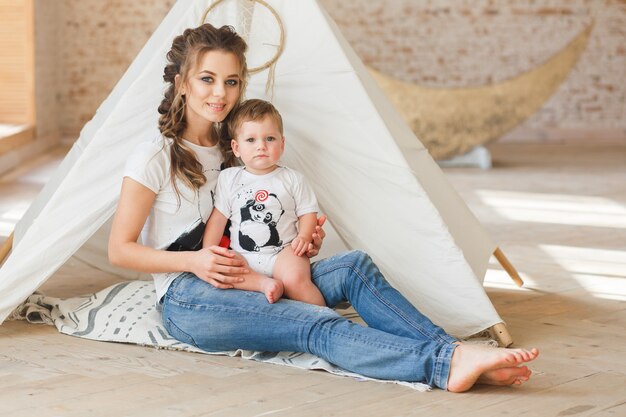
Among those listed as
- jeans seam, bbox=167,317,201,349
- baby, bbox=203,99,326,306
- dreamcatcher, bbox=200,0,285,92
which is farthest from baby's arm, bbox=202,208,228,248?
dreamcatcher, bbox=200,0,285,92

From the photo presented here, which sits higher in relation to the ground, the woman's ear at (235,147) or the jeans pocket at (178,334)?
the woman's ear at (235,147)

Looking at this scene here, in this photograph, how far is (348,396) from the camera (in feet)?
7.23

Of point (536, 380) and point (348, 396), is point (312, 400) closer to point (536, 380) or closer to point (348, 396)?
point (348, 396)

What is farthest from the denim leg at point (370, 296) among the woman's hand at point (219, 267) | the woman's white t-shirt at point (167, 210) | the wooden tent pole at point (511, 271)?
the wooden tent pole at point (511, 271)

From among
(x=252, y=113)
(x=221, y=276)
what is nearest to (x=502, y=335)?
(x=221, y=276)

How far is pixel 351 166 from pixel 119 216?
2.27 ft

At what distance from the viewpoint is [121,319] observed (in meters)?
2.77

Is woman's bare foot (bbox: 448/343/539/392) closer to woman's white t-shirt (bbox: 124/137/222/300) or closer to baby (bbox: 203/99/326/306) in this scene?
baby (bbox: 203/99/326/306)

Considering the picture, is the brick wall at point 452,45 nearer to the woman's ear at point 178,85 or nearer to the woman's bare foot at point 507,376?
the woman's ear at point 178,85

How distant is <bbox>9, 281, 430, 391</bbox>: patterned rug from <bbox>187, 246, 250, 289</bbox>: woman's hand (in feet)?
0.66

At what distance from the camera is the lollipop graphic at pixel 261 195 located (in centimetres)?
259

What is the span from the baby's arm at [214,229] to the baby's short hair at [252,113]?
220mm

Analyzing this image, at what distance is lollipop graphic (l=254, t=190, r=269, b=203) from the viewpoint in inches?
102

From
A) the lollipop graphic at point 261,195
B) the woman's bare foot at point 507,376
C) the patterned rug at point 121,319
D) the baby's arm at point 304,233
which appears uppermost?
the lollipop graphic at point 261,195
